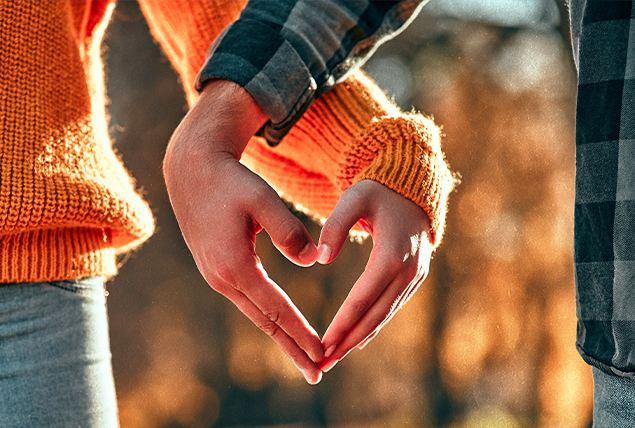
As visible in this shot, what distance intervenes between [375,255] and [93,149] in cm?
37

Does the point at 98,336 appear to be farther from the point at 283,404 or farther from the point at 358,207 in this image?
the point at 283,404

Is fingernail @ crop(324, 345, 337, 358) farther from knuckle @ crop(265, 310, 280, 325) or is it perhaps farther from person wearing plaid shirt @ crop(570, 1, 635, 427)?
person wearing plaid shirt @ crop(570, 1, 635, 427)

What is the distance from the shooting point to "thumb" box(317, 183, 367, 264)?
0.47 m

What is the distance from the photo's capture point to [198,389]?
129 inches

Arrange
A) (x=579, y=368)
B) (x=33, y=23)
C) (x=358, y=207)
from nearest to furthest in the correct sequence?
(x=358, y=207)
(x=33, y=23)
(x=579, y=368)

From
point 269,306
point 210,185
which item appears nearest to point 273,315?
point 269,306

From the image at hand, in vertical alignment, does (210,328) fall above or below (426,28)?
below

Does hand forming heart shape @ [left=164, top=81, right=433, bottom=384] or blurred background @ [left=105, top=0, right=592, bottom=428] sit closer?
hand forming heart shape @ [left=164, top=81, right=433, bottom=384]

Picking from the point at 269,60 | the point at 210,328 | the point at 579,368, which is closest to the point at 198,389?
the point at 210,328

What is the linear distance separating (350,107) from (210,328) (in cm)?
285

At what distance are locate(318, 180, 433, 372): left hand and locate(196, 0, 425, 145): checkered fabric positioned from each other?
0.14 meters

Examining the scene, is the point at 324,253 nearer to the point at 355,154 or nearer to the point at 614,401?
the point at 355,154

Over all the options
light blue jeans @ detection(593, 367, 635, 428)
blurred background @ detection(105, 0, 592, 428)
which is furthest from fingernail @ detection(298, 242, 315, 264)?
blurred background @ detection(105, 0, 592, 428)

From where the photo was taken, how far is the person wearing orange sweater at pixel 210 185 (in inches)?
19.3
